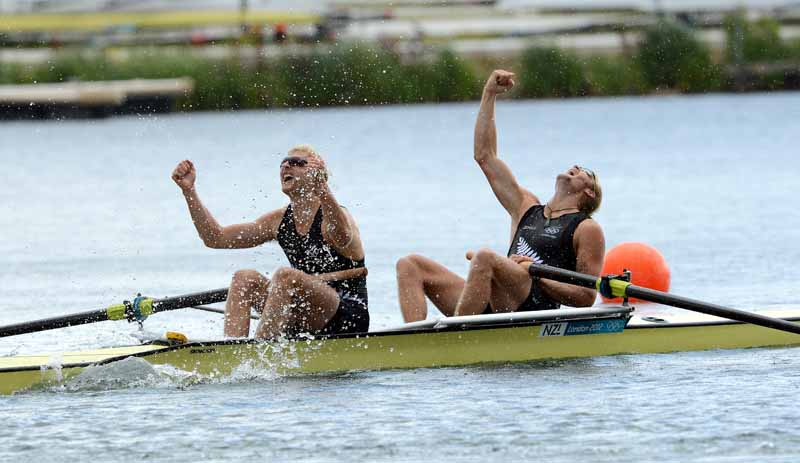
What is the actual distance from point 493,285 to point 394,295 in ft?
14.8

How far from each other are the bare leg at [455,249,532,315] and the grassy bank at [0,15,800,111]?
180 feet

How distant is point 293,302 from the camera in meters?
10.2

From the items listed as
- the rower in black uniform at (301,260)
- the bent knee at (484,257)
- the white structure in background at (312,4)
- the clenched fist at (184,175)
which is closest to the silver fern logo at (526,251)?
the bent knee at (484,257)

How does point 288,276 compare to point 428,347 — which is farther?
point 428,347

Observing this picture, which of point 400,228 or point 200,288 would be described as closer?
point 200,288

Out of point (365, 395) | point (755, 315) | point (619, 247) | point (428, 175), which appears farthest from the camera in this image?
point (428, 175)

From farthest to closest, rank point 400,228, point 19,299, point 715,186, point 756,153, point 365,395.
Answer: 1. point 756,153
2. point 715,186
3. point 400,228
4. point 19,299
5. point 365,395

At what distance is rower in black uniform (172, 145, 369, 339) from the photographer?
1011 cm

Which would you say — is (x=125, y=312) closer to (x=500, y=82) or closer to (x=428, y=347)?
(x=428, y=347)

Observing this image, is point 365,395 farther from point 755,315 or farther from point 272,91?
point 272,91

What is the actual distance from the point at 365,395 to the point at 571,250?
1.97 metres

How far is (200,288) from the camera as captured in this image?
16.2 metres

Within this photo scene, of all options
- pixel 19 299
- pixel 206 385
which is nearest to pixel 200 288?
pixel 19 299

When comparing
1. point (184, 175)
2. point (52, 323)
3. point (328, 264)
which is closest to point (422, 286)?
point (328, 264)
